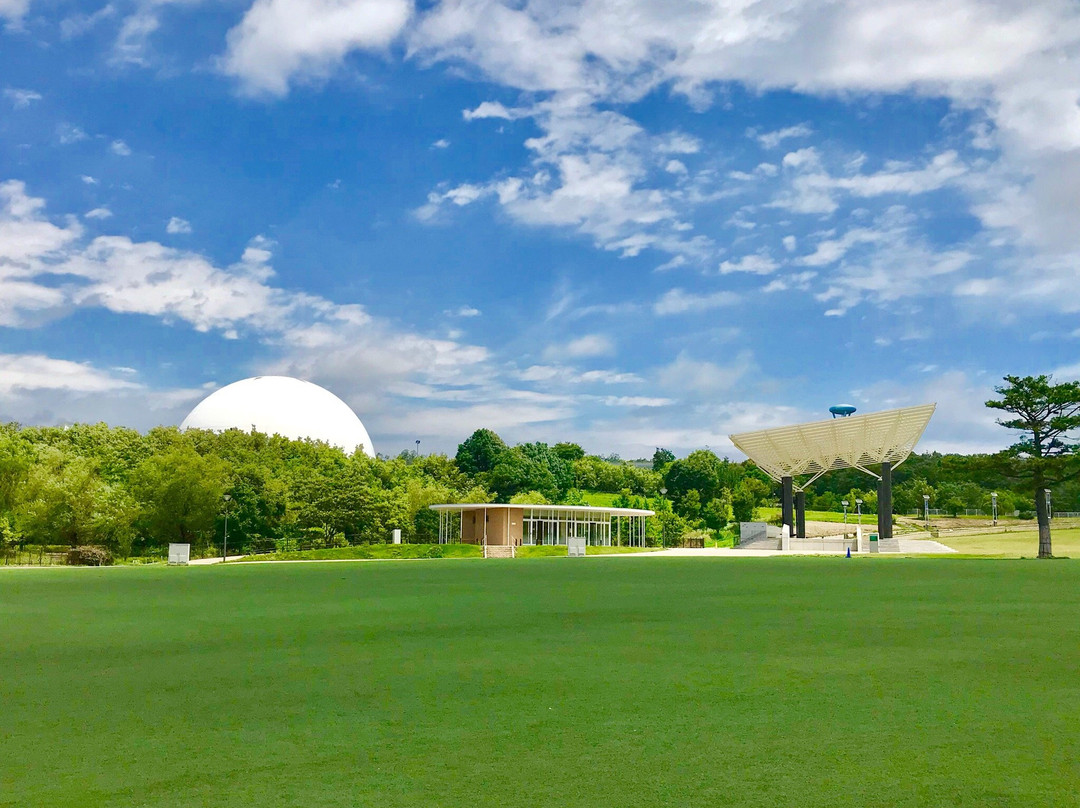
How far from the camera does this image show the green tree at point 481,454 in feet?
265

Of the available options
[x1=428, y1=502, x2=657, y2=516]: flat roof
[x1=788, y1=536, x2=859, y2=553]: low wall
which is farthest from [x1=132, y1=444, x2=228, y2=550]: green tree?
[x1=788, y1=536, x2=859, y2=553]: low wall

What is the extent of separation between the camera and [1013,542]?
5303cm

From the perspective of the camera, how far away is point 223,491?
46.3 m

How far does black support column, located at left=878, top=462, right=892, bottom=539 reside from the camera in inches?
1842

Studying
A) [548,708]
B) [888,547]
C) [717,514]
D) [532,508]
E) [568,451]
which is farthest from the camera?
[568,451]

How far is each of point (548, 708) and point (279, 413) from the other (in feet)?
249

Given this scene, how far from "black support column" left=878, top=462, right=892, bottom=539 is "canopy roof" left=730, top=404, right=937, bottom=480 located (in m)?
0.77

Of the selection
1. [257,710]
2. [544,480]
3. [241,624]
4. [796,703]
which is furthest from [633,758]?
[544,480]

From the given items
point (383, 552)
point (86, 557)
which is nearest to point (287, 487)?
point (383, 552)

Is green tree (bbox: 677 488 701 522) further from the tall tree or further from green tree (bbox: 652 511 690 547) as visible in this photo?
the tall tree

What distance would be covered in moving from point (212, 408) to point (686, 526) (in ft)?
146

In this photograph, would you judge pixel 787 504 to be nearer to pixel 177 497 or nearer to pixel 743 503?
pixel 743 503

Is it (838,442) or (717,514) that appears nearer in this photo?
(838,442)

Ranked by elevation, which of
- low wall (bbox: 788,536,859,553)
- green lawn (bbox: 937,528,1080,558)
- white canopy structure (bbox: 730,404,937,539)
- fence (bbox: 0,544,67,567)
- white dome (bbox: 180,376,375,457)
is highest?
white dome (bbox: 180,376,375,457)
